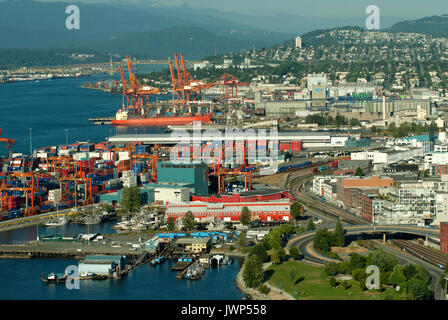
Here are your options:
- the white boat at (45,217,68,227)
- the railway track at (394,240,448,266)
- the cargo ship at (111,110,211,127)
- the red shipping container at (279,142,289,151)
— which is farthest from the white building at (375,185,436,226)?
the cargo ship at (111,110,211,127)

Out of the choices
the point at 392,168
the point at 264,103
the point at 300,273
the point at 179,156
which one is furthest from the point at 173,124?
the point at 300,273

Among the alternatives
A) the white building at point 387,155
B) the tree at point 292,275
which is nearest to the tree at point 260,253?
the tree at point 292,275

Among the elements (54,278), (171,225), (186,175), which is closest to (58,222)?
(171,225)

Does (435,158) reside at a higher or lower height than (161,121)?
lower

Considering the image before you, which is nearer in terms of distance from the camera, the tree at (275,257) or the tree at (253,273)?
the tree at (253,273)

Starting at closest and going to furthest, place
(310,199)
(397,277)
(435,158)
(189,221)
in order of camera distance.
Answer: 1. (397,277)
2. (189,221)
3. (310,199)
4. (435,158)

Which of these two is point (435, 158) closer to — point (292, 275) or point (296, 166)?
point (296, 166)

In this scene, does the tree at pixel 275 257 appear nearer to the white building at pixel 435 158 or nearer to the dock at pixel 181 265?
the dock at pixel 181 265
